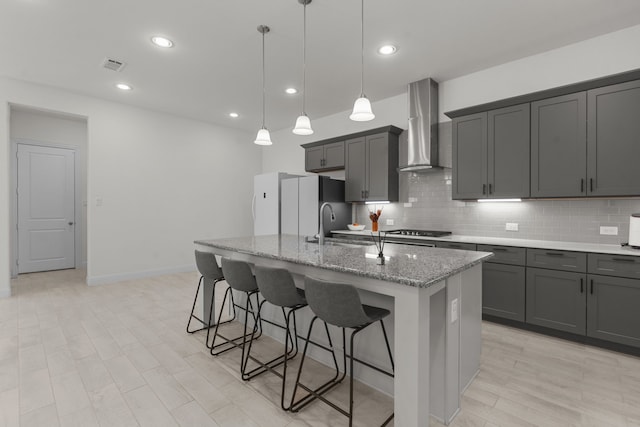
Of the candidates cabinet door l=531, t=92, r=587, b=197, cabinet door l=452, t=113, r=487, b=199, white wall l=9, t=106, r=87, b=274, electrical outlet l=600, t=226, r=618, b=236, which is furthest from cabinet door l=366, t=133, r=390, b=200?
white wall l=9, t=106, r=87, b=274

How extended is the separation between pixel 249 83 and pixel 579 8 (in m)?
3.69

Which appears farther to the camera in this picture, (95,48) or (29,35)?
(95,48)

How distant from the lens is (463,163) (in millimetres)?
3793

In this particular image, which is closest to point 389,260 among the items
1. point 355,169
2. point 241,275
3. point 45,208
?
point 241,275

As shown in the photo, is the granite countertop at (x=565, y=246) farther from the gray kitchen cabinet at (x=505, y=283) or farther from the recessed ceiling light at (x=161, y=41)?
the recessed ceiling light at (x=161, y=41)

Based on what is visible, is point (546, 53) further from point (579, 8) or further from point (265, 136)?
point (265, 136)

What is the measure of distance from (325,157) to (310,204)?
1018mm

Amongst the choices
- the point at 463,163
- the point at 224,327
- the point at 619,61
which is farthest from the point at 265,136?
the point at 619,61

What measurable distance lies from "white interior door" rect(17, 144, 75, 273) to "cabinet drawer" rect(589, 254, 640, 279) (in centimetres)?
816

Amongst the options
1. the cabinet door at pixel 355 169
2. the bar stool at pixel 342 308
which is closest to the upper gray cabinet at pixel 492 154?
the cabinet door at pixel 355 169

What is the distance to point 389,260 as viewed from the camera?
2.06 meters

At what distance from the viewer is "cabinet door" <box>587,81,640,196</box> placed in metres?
2.75

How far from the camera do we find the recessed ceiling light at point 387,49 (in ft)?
11.0

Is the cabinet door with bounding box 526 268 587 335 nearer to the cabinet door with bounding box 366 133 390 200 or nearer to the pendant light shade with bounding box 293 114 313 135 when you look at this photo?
the cabinet door with bounding box 366 133 390 200
